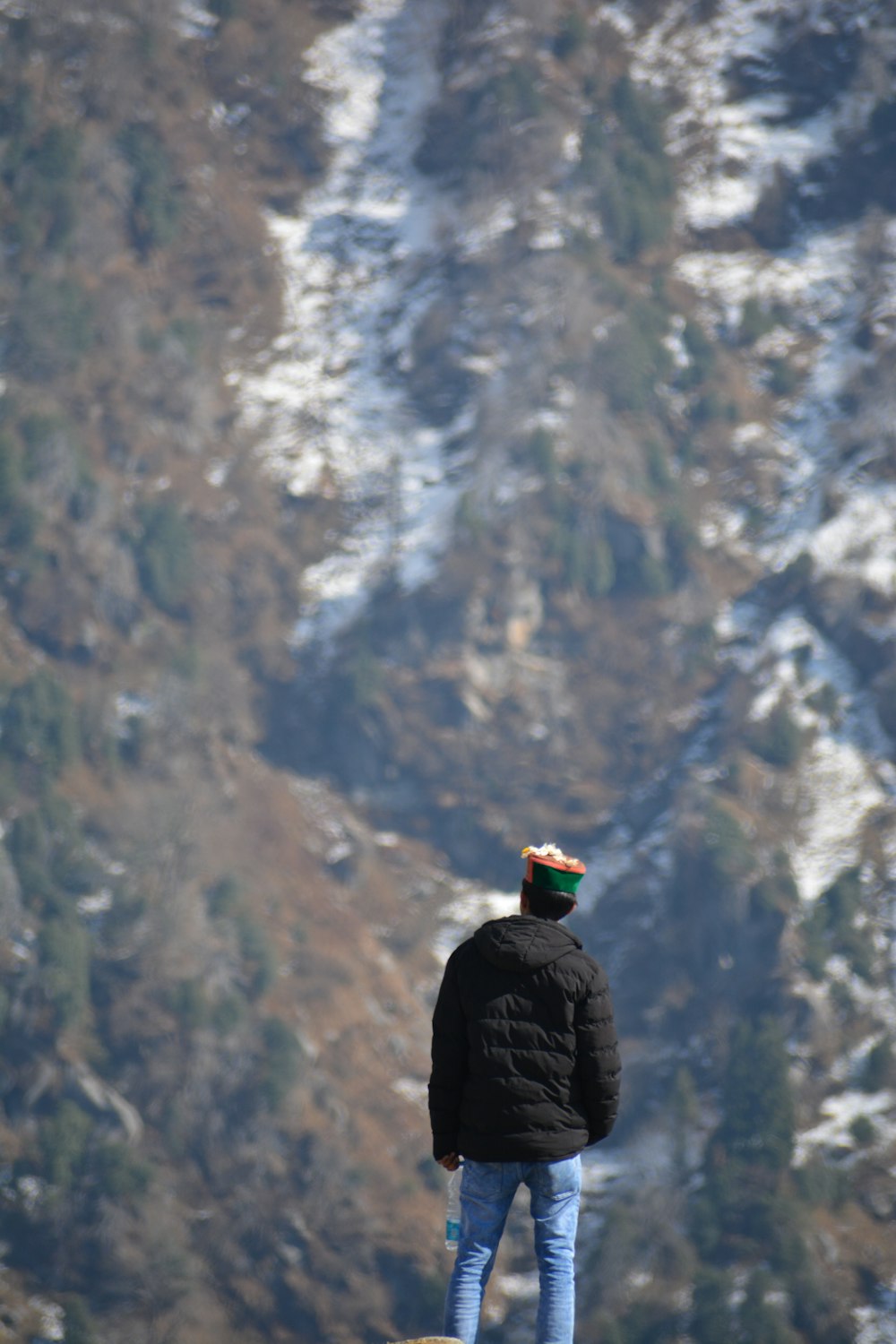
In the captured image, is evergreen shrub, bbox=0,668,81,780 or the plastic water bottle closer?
the plastic water bottle

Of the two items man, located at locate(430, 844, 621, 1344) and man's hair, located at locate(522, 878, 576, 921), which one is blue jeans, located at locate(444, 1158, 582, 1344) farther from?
man's hair, located at locate(522, 878, 576, 921)

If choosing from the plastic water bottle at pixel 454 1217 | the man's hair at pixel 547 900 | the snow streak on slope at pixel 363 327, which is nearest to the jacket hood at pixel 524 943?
the man's hair at pixel 547 900

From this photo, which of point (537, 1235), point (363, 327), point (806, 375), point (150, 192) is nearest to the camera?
point (537, 1235)

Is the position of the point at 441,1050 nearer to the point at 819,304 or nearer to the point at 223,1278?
the point at 223,1278

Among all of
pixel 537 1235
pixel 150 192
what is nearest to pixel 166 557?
pixel 150 192

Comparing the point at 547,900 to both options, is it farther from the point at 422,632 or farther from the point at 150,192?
the point at 150,192

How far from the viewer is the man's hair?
838 centimetres

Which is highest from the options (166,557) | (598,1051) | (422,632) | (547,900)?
(166,557)

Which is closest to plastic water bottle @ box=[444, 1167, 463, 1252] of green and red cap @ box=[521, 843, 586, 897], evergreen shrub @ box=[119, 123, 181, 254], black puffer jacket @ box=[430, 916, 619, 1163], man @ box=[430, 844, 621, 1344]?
man @ box=[430, 844, 621, 1344]

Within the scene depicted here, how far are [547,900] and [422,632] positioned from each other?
243 ft

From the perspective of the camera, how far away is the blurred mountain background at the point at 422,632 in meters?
64.2

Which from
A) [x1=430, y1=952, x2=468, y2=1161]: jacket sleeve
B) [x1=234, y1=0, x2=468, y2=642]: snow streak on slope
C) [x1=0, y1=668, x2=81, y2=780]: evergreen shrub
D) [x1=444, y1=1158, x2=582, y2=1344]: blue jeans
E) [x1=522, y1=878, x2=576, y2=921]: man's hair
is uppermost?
[x1=234, y1=0, x2=468, y2=642]: snow streak on slope

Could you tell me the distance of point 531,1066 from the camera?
327 inches

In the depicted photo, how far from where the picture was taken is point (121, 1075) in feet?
224
